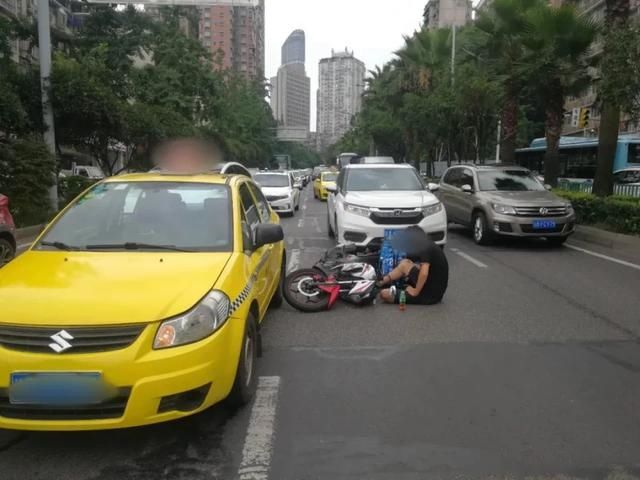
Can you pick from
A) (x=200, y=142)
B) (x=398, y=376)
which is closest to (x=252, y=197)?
(x=398, y=376)

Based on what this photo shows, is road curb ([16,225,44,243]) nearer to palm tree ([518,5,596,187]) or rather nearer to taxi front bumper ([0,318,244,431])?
taxi front bumper ([0,318,244,431])

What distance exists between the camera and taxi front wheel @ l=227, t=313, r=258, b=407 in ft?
13.1

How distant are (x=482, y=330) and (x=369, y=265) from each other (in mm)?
1595

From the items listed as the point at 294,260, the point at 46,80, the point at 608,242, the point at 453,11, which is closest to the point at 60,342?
the point at 294,260

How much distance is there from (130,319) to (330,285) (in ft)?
12.2

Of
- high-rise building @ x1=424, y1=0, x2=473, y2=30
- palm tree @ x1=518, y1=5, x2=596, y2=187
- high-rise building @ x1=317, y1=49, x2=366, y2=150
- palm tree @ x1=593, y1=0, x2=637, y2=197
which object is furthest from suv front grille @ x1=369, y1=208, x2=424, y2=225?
high-rise building @ x1=317, y1=49, x2=366, y2=150

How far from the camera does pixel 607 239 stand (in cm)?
1223

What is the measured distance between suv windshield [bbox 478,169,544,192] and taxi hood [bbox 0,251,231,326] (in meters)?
9.90

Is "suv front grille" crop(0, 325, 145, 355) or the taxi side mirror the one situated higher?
the taxi side mirror

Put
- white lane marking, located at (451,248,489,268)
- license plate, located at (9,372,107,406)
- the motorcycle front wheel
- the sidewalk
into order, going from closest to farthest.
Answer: license plate, located at (9,372,107,406)
the motorcycle front wheel
white lane marking, located at (451,248,489,268)
the sidewalk

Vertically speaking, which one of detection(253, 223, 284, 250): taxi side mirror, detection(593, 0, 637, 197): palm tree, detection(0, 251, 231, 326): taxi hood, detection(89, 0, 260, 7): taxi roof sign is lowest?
detection(0, 251, 231, 326): taxi hood

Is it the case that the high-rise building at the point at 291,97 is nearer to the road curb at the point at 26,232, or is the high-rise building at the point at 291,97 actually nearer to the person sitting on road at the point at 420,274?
the road curb at the point at 26,232

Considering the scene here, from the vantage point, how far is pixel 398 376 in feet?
15.7

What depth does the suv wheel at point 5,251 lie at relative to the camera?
8750 mm
